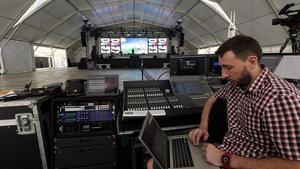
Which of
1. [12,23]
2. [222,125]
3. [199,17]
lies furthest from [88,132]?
[199,17]

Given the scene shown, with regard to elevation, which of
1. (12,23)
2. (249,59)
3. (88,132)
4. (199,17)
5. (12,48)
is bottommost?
(88,132)

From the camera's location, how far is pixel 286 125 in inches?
29.4

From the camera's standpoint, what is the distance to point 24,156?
1.67 m

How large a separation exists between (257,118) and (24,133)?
163 centimetres

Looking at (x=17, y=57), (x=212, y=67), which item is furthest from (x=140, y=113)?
(x=17, y=57)

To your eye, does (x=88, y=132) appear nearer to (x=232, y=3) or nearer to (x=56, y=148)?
(x=56, y=148)

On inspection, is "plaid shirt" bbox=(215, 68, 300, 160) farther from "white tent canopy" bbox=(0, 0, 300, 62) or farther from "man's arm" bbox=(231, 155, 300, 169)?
"white tent canopy" bbox=(0, 0, 300, 62)

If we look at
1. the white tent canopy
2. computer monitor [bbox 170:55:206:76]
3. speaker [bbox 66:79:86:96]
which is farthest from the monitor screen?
the white tent canopy

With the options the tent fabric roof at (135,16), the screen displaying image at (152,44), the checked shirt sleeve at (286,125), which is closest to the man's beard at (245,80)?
the checked shirt sleeve at (286,125)

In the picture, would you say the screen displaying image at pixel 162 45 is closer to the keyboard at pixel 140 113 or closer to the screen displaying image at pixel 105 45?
the screen displaying image at pixel 105 45

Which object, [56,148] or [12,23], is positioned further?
[12,23]

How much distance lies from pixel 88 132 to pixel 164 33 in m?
14.3

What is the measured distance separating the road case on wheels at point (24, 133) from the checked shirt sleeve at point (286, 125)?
1546 millimetres

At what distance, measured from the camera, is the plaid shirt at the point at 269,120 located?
0.74 metres
